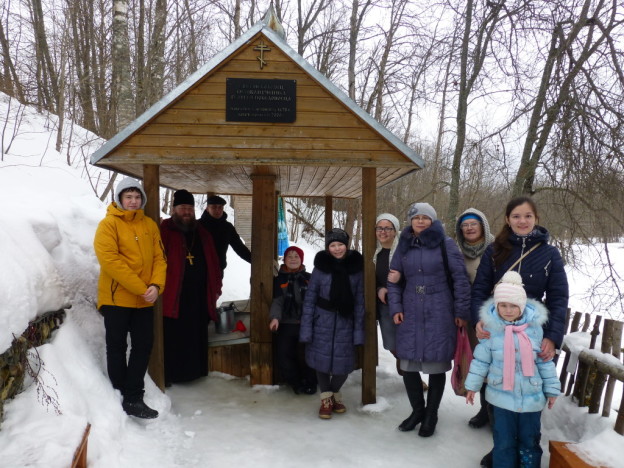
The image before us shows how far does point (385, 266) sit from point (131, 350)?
2.55m

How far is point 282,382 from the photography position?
526 cm

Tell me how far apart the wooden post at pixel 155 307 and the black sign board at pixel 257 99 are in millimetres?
967

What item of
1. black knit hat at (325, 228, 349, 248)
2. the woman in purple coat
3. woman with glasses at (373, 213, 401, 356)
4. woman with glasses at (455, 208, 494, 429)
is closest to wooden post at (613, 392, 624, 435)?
woman with glasses at (455, 208, 494, 429)

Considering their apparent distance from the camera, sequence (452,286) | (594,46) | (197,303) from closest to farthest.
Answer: (452,286), (197,303), (594,46)

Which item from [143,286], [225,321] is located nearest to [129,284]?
[143,286]

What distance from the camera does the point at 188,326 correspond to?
16.7 ft

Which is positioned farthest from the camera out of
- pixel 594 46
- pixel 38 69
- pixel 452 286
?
pixel 38 69

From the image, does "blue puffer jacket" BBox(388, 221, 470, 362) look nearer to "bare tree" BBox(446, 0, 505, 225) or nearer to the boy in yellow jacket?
the boy in yellow jacket

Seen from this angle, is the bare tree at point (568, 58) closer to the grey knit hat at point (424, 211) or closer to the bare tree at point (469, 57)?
the bare tree at point (469, 57)

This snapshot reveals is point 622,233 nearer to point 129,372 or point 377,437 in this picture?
point 377,437

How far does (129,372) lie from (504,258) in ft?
11.0

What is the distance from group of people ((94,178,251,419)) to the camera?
12.3ft

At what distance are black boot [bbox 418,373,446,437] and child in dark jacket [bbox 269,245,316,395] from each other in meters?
1.46

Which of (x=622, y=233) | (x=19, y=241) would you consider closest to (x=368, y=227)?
(x=19, y=241)
